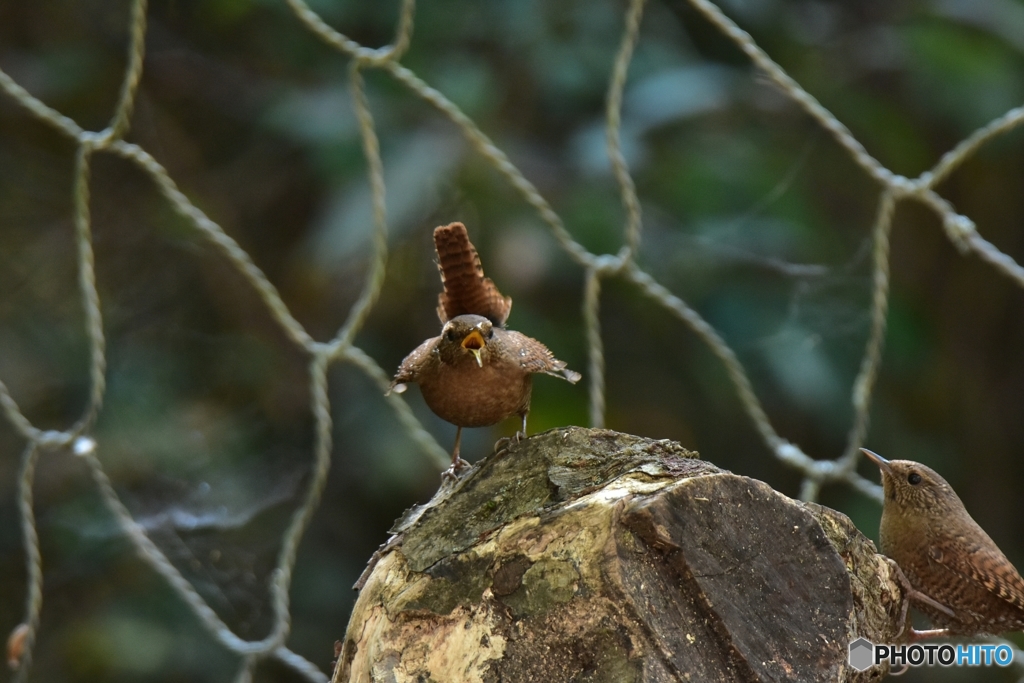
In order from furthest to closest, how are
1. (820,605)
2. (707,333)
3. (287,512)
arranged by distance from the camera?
(287,512)
(707,333)
(820,605)

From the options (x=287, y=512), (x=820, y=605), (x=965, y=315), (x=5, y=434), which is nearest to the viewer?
(x=820, y=605)

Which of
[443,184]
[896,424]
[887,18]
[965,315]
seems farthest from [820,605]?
[965,315]

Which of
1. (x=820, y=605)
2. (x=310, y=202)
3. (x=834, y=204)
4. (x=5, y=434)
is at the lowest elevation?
(x=5, y=434)

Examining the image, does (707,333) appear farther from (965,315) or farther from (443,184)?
(965,315)

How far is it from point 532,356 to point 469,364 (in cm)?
9

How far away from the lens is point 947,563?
1.25 metres

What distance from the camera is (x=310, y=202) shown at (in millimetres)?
2805

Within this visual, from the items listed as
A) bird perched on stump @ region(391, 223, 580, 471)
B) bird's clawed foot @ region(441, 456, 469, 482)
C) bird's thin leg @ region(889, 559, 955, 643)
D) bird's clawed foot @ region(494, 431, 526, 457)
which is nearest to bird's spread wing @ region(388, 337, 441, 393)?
bird perched on stump @ region(391, 223, 580, 471)

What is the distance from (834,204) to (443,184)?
1.14 metres

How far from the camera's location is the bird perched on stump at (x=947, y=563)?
124 cm

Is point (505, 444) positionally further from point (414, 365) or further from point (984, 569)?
point (984, 569)

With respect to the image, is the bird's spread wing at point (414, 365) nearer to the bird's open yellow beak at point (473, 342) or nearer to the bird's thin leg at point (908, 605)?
the bird's open yellow beak at point (473, 342)

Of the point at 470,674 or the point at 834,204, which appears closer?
the point at 470,674

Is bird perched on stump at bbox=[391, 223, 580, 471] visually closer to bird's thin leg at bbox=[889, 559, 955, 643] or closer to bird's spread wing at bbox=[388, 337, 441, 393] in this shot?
bird's spread wing at bbox=[388, 337, 441, 393]
